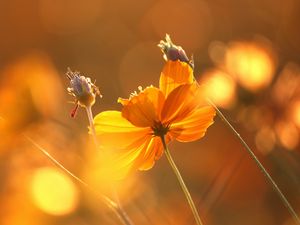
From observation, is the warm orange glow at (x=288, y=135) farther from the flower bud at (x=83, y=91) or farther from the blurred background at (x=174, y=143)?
the flower bud at (x=83, y=91)

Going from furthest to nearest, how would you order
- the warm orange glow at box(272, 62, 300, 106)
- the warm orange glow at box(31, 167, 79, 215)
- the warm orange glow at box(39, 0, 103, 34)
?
1. the warm orange glow at box(39, 0, 103, 34)
2. the warm orange glow at box(31, 167, 79, 215)
3. the warm orange glow at box(272, 62, 300, 106)

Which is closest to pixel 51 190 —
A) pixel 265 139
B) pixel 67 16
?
pixel 265 139

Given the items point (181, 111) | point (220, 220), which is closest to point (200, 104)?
point (181, 111)

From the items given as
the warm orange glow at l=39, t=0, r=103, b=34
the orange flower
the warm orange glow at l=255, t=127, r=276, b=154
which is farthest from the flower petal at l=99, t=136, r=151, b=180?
the warm orange glow at l=39, t=0, r=103, b=34

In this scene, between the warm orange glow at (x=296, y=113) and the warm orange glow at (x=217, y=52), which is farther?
the warm orange glow at (x=217, y=52)

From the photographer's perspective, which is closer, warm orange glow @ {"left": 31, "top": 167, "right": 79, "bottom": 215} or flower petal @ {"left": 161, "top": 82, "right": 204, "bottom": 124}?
flower petal @ {"left": 161, "top": 82, "right": 204, "bottom": 124}

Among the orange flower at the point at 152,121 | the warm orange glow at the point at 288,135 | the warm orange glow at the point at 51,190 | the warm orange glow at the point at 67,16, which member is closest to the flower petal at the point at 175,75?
the orange flower at the point at 152,121

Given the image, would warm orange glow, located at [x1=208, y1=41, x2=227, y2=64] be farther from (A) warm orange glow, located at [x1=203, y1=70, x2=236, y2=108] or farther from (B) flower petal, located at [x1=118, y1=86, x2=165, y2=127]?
(B) flower petal, located at [x1=118, y1=86, x2=165, y2=127]
